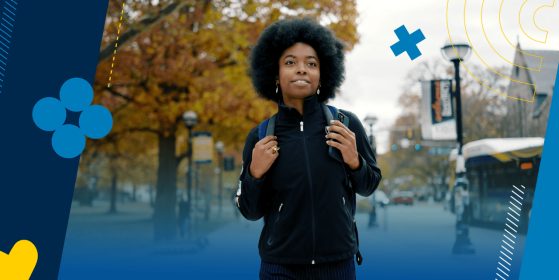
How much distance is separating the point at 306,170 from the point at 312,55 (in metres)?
0.71

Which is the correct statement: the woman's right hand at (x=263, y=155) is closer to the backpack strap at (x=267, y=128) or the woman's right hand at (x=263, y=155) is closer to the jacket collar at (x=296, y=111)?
the backpack strap at (x=267, y=128)

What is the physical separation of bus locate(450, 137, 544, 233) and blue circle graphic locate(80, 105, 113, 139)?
12.8m

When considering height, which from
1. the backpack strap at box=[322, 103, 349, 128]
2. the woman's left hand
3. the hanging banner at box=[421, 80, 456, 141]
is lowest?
the woman's left hand

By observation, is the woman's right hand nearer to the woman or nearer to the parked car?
the woman

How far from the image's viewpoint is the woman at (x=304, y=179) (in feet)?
10.00

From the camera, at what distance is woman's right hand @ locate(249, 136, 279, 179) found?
3076 millimetres

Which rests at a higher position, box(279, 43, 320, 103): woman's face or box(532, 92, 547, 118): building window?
box(532, 92, 547, 118): building window

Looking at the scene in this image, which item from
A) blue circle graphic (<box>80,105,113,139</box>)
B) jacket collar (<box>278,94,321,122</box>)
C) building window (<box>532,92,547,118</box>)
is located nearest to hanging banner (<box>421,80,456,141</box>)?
blue circle graphic (<box>80,105,113,139</box>)

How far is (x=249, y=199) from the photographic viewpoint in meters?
3.19

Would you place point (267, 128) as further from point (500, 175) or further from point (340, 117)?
point (500, 175)

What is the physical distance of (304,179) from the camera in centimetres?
305

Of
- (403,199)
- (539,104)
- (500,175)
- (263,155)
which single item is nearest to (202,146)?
(500,175)

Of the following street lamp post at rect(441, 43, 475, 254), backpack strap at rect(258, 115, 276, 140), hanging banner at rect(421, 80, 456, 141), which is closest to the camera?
backpack strap at rect(258, 115, 276, 140)

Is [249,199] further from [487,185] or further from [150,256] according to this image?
[487,185]
